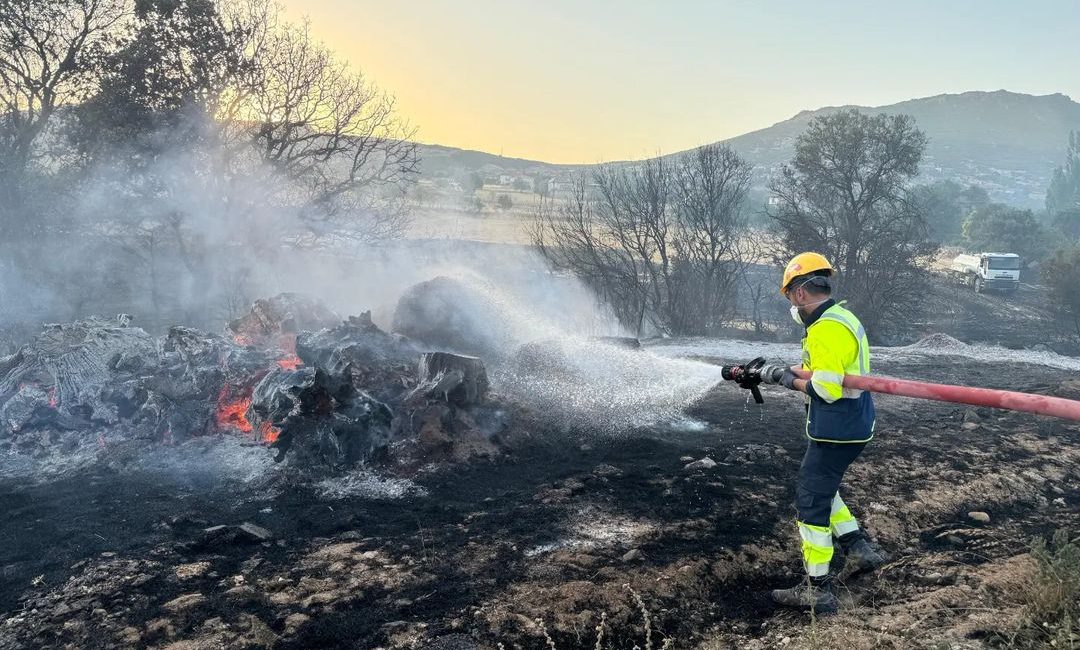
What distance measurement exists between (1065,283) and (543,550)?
25.8 m

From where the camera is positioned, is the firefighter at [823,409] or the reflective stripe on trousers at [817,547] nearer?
the firefighter at [823,409]

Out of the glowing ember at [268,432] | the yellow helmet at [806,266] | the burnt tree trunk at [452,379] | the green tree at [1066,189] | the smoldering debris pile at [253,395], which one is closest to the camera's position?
the yellow helmet at [806,266]

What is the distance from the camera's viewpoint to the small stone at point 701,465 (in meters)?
6.77

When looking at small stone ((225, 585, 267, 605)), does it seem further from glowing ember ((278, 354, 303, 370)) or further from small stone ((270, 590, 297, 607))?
glowing ember ((278, 354, 303, 370))

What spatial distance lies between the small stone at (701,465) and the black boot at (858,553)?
235 centimetres

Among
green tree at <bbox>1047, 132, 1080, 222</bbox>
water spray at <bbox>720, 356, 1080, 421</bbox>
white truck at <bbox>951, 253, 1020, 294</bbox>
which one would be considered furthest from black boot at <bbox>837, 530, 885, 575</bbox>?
green tree at <bbox>1047, 132, 1080, 222</bbox>

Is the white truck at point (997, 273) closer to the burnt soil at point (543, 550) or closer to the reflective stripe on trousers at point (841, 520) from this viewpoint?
the burnt soil at point (543, 550)

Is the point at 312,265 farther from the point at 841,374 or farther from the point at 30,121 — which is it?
the point at 841,374

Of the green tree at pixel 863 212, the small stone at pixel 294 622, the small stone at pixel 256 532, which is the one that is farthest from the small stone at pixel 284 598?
the green tree at pixel 863 212

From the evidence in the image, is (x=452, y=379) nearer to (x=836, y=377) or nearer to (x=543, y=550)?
(x=543, y=550)

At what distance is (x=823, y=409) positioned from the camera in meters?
4.02

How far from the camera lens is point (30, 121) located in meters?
16.7

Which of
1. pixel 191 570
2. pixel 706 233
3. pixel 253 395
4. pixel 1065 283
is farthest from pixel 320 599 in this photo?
pixel 1065 283

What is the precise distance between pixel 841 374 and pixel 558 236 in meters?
18.1
